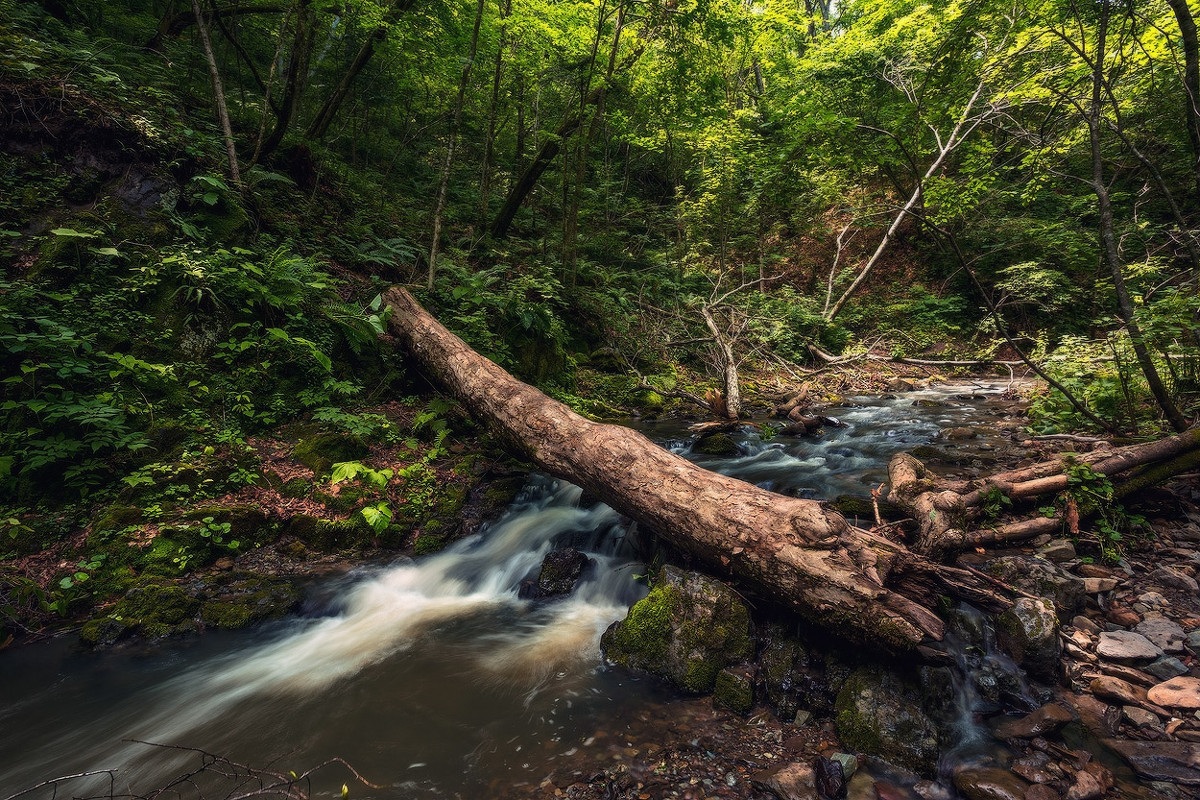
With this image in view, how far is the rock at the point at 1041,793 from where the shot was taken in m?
2.32

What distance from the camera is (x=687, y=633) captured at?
3.38m

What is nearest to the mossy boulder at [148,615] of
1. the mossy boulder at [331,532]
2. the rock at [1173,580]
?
the mossy boulder at [331,532]

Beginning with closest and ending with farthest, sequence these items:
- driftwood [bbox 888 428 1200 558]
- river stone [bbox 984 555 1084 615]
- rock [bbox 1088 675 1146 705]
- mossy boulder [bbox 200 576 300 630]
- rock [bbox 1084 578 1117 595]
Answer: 1. rock [bbox 1088 675 1146 705]
2. river stone [bbox 984 555 1084 615]
3. rock [bbox 1084 578 1117 595]
4. driftwood [bbox 888 428 1200 558]
5. mossy boulder [bbox 200 576 300 630]

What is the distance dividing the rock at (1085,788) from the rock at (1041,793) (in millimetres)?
55

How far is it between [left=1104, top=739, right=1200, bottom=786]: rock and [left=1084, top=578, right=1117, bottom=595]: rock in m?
1.27

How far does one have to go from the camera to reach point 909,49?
11.6 metres

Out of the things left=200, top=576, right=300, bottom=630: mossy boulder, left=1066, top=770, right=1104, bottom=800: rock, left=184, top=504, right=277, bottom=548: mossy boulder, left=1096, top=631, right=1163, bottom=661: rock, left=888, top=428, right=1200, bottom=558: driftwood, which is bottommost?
left=1066, top=770, right=1104, bottom=800: rock

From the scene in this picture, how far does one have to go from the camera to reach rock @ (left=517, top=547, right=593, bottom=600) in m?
A: 4.73

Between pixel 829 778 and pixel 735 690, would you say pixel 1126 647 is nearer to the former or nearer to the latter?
pixel 829 778

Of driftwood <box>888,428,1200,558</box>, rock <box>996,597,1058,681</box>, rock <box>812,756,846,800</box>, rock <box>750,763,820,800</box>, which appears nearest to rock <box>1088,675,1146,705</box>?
rock <box>996,597,1058,681</box>

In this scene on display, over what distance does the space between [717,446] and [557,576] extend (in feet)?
12.5

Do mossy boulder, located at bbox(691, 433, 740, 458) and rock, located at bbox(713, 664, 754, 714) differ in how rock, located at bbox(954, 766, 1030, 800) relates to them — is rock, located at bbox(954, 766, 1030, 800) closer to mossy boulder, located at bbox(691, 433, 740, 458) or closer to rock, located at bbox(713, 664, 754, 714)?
rock, located at bbox(713, 664, 754, 714)

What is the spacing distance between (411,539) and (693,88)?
40.0 ft

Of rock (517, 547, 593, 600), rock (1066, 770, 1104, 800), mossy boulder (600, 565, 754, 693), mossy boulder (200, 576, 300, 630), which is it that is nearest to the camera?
rock (1066, 770, 1104, 800)
